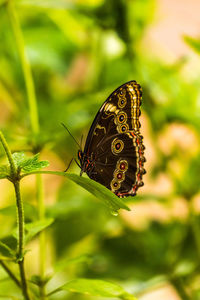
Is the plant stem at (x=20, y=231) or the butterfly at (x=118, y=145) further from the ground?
the butterfly at (x=118, y=145)

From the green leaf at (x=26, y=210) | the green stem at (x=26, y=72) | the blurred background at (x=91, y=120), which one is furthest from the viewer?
the blurred background at (x=91, y=120)

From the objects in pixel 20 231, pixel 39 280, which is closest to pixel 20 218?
pixel 20 231

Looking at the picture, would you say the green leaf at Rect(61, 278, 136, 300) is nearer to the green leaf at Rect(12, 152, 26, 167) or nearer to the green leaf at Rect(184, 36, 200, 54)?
the green leaf at Rect(12, 152, 26, 167)

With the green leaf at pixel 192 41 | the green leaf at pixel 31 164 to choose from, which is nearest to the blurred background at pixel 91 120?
the green leaf at pixel 192 41

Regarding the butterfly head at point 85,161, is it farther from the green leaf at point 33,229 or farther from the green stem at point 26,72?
the green leaf at point 33,229

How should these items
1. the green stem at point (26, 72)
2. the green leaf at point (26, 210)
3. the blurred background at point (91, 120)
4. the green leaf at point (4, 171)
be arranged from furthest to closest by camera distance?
the blurred background at point (91, 120) < the green stem at point (26, 72) < the green leaf at point (26, 210) < the green leaf at point (4, 171)

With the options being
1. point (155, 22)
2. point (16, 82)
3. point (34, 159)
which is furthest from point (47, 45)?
point (34, 159)

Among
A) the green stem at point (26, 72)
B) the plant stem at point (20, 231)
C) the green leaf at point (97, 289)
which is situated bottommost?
the green leaf at point (97, 289)

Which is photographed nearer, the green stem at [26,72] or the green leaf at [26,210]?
the green leaf at [26,210]
